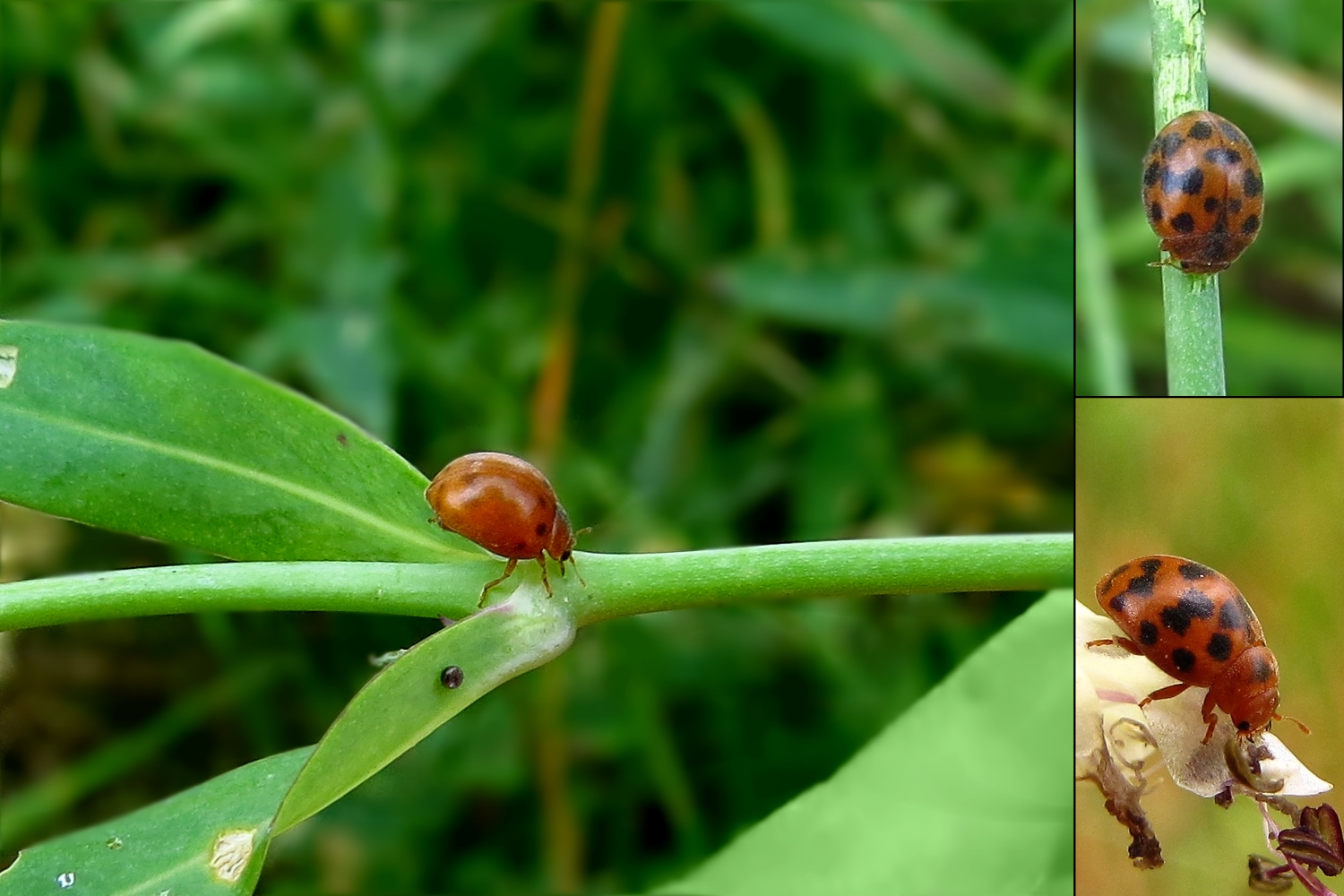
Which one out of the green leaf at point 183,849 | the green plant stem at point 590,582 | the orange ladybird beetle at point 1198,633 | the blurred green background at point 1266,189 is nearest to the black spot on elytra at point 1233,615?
the orange ladybird beetle at point 1198,633

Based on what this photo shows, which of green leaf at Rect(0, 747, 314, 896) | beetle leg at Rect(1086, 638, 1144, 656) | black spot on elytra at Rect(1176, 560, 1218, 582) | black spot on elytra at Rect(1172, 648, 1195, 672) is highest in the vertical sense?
black spot on elytra at Rect(1176, 560, 1218, 582)

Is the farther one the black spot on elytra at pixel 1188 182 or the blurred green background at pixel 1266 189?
the blurred green background at pixel 1266 189

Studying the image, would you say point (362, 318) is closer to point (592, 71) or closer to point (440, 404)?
point (440, 404)

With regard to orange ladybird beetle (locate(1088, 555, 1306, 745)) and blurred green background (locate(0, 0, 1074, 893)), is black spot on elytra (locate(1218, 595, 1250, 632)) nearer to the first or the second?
orange ladybird beetle (locate(1088, 555, 1306, 745))

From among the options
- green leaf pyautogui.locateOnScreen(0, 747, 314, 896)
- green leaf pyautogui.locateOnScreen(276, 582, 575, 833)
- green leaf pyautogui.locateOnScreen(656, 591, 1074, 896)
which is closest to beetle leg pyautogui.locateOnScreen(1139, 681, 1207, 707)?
green leaf pyautogui.locateOnScreen(656, 591, 1074, 896)

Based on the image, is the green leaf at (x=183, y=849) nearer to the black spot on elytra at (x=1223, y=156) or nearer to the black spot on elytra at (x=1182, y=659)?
the black spot on elytra at (x=1182, y=659)

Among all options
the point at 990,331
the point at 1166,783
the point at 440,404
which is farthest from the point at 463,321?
the point at 1166,783

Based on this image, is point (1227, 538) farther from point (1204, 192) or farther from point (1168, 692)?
point (1204, 192)
